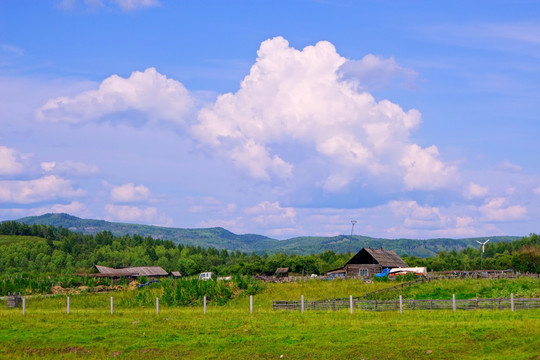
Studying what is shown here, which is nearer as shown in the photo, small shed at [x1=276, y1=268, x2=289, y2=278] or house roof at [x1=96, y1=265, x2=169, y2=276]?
house roof at [x1=96, y1=265, x2=169, y2=276]

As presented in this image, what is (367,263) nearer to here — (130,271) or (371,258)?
(371,258)

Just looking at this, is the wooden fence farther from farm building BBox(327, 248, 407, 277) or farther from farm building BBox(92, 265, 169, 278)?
farm building BBox(92, 265, 169, 278)

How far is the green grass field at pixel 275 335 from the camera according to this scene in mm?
30562

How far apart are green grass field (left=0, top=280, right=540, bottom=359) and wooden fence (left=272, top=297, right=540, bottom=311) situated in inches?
61.1

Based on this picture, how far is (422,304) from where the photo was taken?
4409cm

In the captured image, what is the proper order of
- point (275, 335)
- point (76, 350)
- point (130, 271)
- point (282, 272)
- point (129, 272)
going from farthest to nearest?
point (282, 272) → point (130, 271) → point (129, 272) → point (275, 335) → point (76, 350)


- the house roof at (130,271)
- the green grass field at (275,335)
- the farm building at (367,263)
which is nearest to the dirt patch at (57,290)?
the green grass field at (275,335)

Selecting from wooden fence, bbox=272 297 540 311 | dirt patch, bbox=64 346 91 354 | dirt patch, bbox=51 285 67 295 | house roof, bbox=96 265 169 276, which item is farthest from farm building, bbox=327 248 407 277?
dirt patch, bbox=64 346 91 354

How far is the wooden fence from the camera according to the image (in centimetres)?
4091

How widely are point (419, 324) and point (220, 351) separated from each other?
1116cm

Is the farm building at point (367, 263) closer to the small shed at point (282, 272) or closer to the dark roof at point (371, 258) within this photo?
the dark roof at point (371, 258)

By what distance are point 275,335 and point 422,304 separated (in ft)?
44.3

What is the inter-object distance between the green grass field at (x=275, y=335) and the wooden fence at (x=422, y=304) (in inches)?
61.1

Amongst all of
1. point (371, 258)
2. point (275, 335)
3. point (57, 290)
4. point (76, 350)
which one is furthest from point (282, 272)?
point (76, 350)
